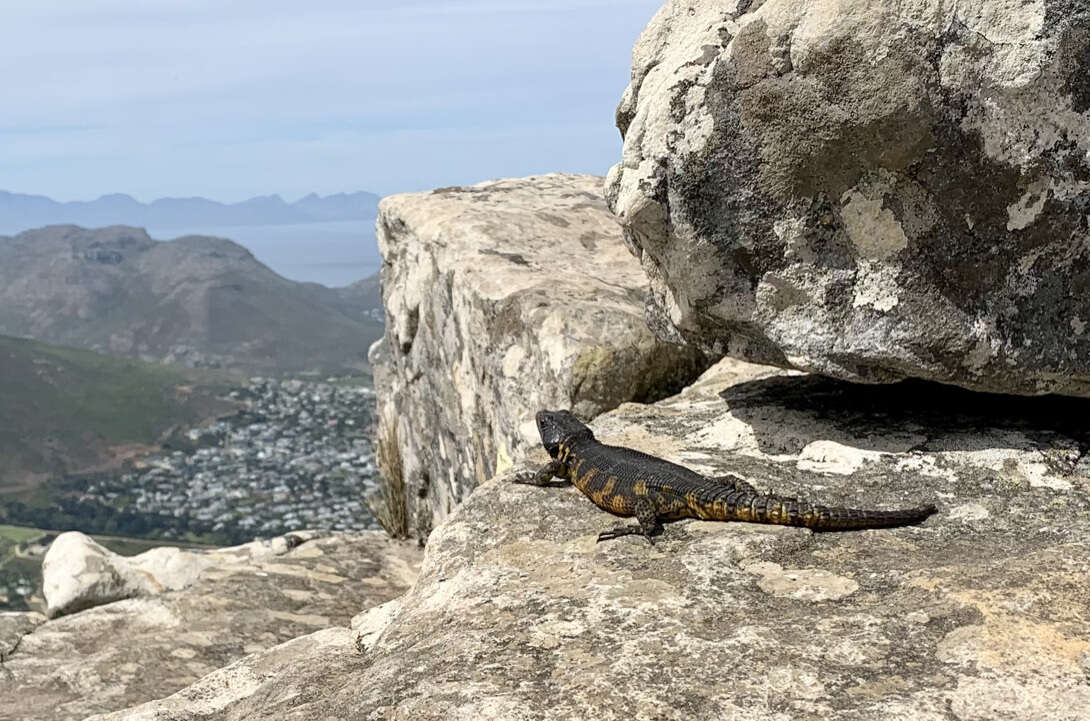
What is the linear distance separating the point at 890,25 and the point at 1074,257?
1.35 metres

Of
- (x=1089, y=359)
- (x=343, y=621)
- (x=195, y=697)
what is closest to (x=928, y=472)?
(x=1089, y=359)

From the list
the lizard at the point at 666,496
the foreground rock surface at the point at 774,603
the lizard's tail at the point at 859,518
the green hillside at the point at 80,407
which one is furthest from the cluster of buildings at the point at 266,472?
the lizard's tail at the point at 859,518

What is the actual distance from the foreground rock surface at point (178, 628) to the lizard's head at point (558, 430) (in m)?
2.20

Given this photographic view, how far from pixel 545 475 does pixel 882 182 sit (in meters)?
2.47

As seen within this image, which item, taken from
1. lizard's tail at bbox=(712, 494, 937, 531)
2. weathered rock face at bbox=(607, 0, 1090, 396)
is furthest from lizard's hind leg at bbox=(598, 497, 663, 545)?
weathered rock face at bbox=(607, 0, 1090, 396)

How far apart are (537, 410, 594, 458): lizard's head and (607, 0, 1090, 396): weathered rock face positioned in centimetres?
124

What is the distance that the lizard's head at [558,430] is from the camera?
6.08m

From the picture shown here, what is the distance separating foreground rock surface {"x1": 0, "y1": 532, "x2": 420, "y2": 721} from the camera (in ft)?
22.9

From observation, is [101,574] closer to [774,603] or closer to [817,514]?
[817,514]

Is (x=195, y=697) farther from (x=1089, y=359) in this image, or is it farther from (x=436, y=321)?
(x=436, y=321)

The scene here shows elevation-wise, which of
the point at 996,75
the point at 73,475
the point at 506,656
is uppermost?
the point at 996,75

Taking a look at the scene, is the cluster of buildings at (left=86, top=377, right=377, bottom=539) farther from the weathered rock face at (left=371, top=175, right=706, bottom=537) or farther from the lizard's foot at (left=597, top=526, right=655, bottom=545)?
the lizard's foot at (left=597, top=526, right=655, bottom=545)

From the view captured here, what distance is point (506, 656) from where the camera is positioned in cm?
358

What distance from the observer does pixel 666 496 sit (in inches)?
195
